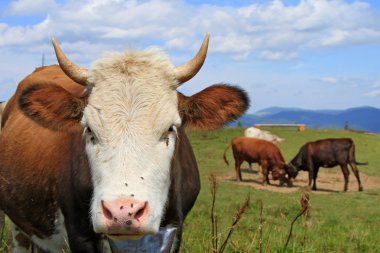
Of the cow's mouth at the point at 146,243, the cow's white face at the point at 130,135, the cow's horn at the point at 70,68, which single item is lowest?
the cow's mouth at the point at 146,243

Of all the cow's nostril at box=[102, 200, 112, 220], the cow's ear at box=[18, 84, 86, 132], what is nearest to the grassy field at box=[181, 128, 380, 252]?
the cow's ear at box=[18, 84, 86, 132]

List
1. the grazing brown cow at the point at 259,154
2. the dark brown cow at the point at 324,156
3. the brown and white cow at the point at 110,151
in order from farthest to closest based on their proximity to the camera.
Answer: the grazing brown cow at the point at 259,154 → the dark brown cow at the point at 324,156 → the brown and white cow at the point at 110,151

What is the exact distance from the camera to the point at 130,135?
3762 mm

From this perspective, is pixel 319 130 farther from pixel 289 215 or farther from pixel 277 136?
pixel 289 215

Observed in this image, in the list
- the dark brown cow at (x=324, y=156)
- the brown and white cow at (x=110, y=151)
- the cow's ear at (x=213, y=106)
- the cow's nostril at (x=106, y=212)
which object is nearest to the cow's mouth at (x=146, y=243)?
the brown and white cow at (x=110, y=151)

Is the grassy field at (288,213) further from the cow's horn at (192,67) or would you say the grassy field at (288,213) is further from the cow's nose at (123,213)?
the cow's nose at (123,213)

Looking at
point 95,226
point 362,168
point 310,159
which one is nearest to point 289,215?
point 95,226

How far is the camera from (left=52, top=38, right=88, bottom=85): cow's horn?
4301 mm

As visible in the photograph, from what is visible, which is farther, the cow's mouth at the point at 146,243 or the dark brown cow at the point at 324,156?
the dark brown cow at the point at 324,156

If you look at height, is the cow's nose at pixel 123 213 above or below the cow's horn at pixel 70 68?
below

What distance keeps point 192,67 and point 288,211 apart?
760 cm

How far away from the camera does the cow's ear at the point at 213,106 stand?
456 cm

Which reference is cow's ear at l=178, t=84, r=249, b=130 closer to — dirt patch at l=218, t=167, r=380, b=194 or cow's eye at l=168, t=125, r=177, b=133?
cow's eye at l=168, t=125, r=177, b=133

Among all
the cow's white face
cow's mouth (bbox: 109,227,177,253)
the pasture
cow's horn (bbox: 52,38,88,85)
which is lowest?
the pasture
